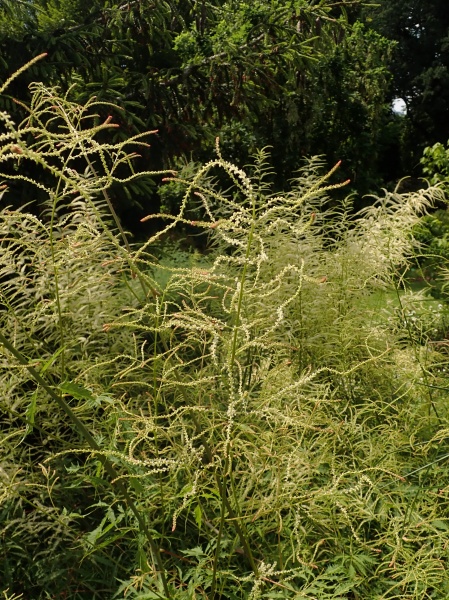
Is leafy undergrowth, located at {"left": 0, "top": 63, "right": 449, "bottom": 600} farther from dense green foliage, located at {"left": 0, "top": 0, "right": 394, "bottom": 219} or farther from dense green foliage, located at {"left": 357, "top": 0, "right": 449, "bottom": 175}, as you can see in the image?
dense green foliage, located at {"left": 357, "top": 0, "right": 449, "bottom": 175}

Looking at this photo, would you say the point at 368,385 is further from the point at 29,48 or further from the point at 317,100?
the point at 317,100

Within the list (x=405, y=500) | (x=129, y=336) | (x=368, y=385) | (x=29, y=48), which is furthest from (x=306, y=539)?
(x=29, y=48)

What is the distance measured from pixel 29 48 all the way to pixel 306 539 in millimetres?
3828

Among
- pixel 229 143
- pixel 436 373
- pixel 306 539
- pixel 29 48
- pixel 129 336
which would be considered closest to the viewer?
pixel 306 539

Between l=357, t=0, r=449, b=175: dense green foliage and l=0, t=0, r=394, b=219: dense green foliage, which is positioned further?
l=357, t=0, r=449, b=175: dense green foliage

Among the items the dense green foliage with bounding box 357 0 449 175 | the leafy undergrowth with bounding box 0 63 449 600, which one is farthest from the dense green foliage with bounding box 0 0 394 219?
the dense green foliage with bounding box 357 0 449 175

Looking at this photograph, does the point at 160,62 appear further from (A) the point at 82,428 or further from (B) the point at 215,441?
(A) the point at 82,428

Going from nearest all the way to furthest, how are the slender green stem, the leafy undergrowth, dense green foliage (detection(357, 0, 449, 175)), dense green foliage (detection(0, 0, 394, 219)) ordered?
the slender green stem → the leafy undergrowth → dense green foliage (detection(0, 0, 394, 219)) → dense green foliage (detection(357, 0, 449, 175))

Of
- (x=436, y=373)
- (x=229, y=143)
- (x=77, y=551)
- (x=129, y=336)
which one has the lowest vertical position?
(x=229, y=143)

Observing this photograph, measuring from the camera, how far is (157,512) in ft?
Result: 7.33

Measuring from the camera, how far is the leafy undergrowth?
1554 mm

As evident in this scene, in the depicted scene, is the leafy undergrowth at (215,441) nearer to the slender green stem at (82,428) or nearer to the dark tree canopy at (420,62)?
the slender green stem at (82,428)

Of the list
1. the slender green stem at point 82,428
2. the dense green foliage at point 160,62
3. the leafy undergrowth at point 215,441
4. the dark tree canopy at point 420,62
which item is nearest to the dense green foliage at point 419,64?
the dark tree canopy at point 420,62

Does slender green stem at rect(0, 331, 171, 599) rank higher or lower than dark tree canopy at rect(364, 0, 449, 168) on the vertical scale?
higher
